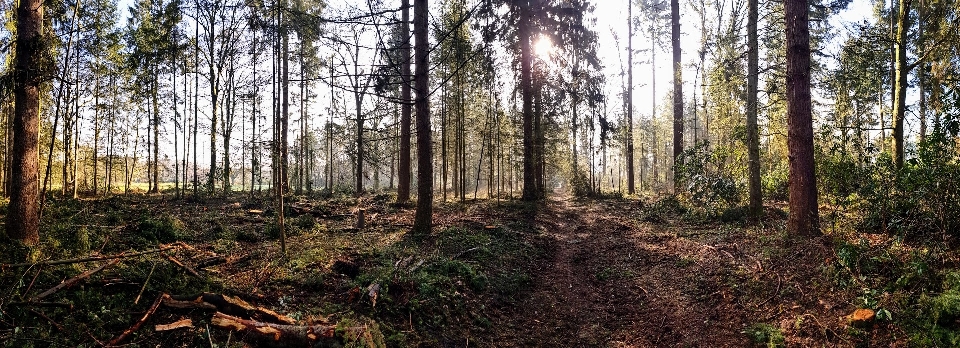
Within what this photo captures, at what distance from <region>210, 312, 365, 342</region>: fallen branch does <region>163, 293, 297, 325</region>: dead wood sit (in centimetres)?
22

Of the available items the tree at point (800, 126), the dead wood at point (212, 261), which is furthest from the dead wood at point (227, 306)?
the tree at point (800, 126)

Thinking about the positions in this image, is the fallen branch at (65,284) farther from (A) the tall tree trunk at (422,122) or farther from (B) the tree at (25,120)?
(A) the tall tree trunk at (422,122)

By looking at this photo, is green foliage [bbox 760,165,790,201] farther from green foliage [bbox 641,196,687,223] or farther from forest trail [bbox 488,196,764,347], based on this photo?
forest trail [bbox 488,196,764,347]

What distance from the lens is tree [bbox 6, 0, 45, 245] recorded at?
6312 millimetres

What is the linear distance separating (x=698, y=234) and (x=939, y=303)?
641 cm

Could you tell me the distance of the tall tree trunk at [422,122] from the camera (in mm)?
9859

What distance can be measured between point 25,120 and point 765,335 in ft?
35.4

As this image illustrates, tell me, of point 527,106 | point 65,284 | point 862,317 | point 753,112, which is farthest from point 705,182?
point 65,284

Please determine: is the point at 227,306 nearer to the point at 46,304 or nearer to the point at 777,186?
the point at 46,304

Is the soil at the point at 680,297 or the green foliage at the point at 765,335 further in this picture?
the soil at the point at 680,297

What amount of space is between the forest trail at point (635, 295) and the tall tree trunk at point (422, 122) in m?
3.08

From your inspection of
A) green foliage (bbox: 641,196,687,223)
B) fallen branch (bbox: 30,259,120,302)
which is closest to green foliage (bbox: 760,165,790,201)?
green foliage (bbox: 641,196,687,223)

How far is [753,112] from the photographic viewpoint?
11.2 m

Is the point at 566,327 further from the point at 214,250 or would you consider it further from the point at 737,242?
the point at 214,250
